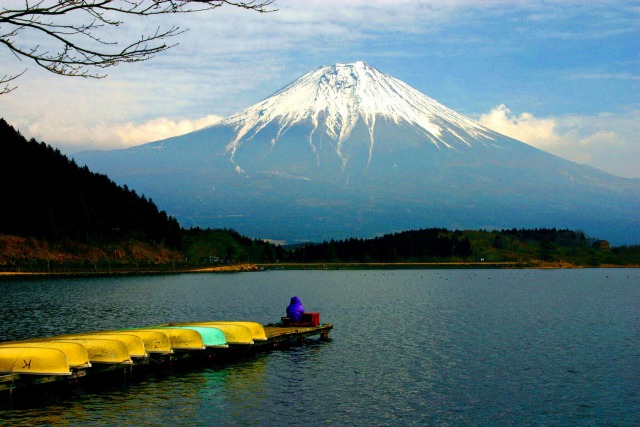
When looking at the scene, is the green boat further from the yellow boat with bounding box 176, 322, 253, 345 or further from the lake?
the lake

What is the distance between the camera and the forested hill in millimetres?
131625

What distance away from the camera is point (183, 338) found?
35594 millimetres

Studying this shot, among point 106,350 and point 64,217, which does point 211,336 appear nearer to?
point 106,350

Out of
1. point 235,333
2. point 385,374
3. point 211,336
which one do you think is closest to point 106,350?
point 211,336

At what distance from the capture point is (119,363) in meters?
30.6

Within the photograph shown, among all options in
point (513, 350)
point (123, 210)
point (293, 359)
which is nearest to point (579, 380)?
point (513, 350)

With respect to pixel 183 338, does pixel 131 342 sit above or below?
above

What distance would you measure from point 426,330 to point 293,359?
1540 cm

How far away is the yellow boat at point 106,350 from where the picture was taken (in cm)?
3022

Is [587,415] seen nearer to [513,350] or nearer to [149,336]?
[513,350]

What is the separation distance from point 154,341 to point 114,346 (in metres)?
2.99

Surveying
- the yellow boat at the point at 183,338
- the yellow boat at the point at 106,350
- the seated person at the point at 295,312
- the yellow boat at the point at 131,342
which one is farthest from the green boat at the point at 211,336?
the seated person at the point at 295,312

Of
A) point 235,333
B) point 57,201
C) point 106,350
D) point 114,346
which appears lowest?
point 235,333

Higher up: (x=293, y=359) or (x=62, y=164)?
(x=62, y=164)
